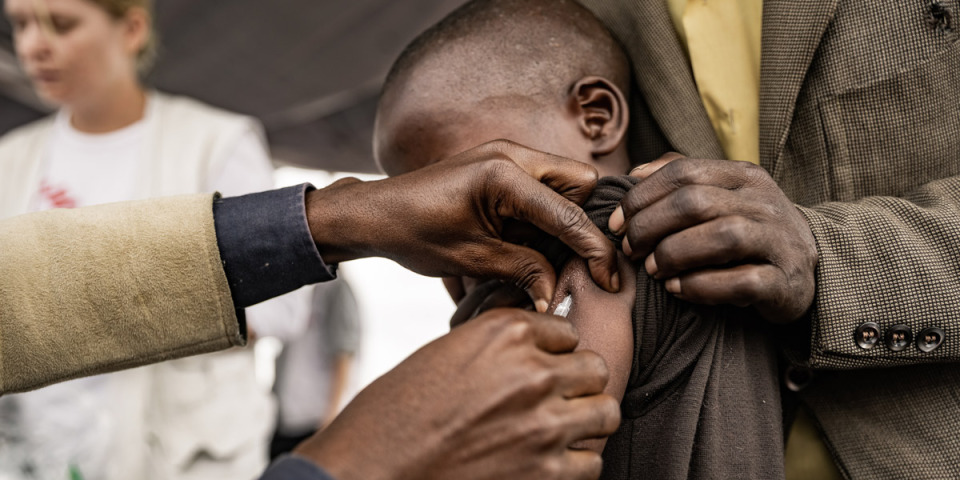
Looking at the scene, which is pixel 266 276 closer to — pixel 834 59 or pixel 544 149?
pixel 544 149

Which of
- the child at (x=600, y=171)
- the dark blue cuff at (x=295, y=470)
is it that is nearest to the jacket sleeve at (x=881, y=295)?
the child at (x=600, y=171)

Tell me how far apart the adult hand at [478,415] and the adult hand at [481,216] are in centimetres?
20

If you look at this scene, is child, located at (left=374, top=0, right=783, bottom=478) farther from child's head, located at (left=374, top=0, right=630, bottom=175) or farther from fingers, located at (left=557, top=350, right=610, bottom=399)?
fingers, located at (left=557, top=350, right=610, bottom=399)

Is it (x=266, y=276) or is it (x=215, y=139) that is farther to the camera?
(x=215, y=139)

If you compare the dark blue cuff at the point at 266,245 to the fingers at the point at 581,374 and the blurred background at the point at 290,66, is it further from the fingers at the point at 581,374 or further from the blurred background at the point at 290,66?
the blurred background at the point at 290,66

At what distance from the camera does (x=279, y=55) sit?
4078 millimetres

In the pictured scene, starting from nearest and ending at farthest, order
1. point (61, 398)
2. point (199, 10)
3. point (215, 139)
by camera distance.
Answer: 1. point (61, 398)
2. point (215, 139)
3. point (199, 10)

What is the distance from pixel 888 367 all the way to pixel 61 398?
2.10 m

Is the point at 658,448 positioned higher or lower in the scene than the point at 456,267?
lower

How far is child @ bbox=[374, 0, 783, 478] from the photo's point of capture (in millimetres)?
1021

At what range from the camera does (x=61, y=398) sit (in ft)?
6.55

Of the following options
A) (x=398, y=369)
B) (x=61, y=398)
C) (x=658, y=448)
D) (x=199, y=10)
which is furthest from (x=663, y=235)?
(x=199, y=10)

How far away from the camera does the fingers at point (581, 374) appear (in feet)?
2.84

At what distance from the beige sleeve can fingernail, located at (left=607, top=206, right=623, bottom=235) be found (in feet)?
2.36
